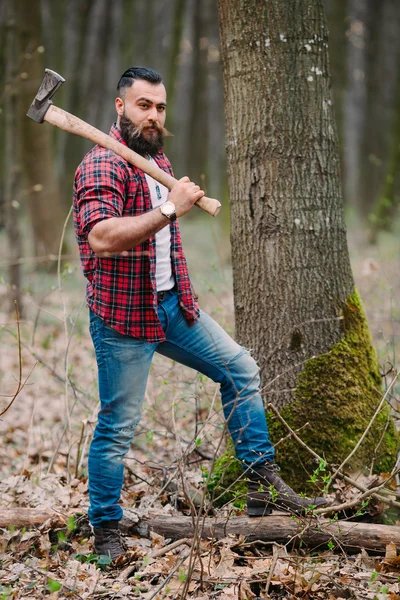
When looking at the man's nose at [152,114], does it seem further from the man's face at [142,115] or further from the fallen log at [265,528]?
the fallen log at [265,528]

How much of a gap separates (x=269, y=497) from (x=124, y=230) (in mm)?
1666

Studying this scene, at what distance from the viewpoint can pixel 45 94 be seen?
318 cm

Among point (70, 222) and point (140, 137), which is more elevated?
point (70, 222)

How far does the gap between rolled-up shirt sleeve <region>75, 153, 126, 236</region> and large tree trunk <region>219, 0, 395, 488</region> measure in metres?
1.04

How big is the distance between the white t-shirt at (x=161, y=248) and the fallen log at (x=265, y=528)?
128 cm

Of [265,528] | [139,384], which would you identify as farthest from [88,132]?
[265,528]

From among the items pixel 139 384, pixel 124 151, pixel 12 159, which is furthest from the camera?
pixel 12 159

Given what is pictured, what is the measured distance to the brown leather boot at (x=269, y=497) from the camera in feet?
10.8

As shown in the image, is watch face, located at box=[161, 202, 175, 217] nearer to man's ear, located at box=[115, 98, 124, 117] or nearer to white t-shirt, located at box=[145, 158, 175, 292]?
white t-shirt, located at box=[145, 158, 175, 292]

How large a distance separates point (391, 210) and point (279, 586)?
13.5 m

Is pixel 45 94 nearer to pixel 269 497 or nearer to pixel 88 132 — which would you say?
pixel 88 132

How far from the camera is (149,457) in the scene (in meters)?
4.86

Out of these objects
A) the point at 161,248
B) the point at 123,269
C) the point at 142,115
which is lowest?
the point at 123,269

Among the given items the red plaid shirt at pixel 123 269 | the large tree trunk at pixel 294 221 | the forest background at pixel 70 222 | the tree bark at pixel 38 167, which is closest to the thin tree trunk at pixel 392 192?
the forest background at pixel 70 222
